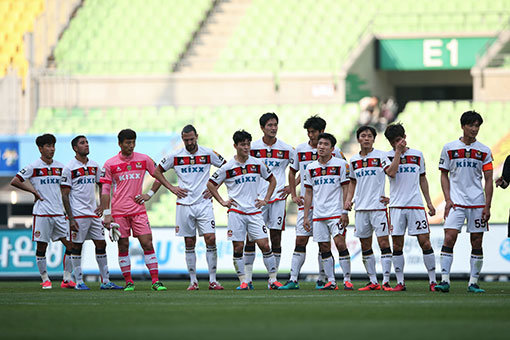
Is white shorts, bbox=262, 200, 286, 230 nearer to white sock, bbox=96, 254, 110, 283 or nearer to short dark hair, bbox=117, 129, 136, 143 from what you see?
short dark hair, bbox=117, 129, 136, 143

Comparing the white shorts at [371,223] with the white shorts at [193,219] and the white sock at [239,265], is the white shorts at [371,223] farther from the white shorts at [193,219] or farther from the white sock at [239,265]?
the white shorts at [193,219]

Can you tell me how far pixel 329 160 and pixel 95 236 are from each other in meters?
3.59

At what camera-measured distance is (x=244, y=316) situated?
341 inches

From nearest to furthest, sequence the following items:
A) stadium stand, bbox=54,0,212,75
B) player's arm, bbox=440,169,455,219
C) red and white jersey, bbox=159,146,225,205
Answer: player's arm, bbox=440,169,455,219 → red and white jersey, bbox=159,146,225,205 → stadium stand, bbox=54,0,212,75

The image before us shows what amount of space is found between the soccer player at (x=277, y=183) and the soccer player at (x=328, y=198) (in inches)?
24.7

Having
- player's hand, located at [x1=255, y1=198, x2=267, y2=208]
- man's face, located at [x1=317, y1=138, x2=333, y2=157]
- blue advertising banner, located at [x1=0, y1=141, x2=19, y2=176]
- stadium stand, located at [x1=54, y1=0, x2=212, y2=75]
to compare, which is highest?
stadium stand, located at [x1=54, y1=0, x2=212, y2=75]

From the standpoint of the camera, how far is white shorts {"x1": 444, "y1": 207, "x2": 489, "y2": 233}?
11.7m

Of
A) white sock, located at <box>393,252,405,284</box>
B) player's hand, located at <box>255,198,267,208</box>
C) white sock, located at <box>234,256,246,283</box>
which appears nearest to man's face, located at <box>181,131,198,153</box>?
player's hand, located at <box>255,198,267,208</box>

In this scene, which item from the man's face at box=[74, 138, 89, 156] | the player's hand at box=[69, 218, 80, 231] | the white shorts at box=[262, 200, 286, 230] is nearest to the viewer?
the white shorts at box=[262, 200, 286, 230]

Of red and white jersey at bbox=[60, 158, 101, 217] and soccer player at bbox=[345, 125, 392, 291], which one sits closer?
soccer player at bbox=[345, 125, 392, 291]

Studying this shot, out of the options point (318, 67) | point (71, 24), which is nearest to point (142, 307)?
point (318, 67)

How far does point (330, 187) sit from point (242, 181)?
118 centimetres

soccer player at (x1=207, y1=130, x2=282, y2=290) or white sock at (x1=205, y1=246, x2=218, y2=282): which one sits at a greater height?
soccer player at (x1=207, y1=130, x2=282, y2=290)

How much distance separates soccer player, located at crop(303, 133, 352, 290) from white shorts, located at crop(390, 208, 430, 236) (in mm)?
730
